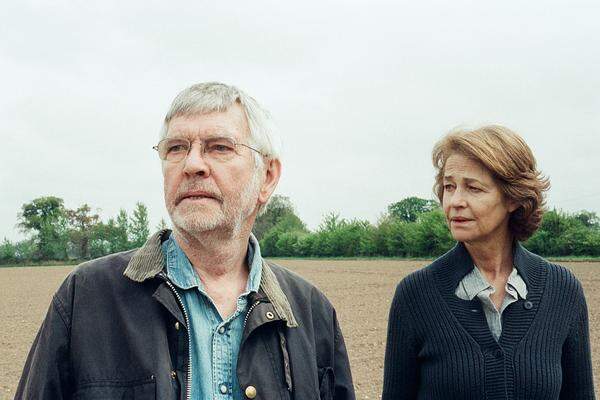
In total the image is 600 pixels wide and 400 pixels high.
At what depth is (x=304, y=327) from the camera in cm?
251

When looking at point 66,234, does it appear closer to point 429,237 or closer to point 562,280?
point 429,237

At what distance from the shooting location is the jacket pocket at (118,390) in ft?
6.87

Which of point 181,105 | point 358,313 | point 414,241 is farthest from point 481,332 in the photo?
point 414,241

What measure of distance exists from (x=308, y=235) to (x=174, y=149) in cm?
8144

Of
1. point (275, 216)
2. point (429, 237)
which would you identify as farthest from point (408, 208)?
point (429, 237)

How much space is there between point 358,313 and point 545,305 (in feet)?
50.0

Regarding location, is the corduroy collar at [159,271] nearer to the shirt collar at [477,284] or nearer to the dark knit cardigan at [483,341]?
the dark knit cardigan at [483,341]

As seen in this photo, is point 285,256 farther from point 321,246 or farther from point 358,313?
point 358,313

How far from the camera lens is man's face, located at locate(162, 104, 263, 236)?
2387 mm

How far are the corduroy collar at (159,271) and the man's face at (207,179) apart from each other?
140 millimetres

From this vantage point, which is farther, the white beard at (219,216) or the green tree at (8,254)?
the green tree at (8,254)

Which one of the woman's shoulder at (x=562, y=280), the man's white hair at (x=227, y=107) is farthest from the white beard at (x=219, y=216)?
the woman's shoulder at (x=562, y=280)

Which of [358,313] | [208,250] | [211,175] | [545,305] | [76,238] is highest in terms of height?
[76,238]

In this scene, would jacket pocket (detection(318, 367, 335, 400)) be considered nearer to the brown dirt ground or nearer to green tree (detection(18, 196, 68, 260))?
the brown dirt ground
